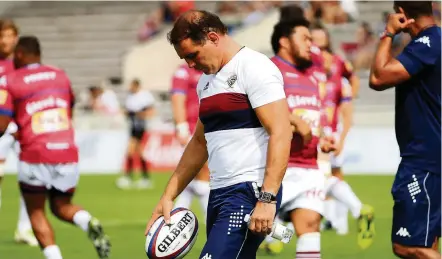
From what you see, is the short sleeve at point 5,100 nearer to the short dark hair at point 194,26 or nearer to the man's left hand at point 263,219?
the short dark hair at point 194,26

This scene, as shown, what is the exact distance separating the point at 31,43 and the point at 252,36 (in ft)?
66.5

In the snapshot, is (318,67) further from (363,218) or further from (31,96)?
(31,96)

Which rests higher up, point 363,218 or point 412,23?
point 412,23

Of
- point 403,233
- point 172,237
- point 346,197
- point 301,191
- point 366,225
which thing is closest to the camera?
point 172,237

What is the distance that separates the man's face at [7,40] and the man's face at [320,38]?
10.9 ft

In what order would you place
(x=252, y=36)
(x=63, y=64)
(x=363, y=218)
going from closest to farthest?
(x=363, y=218), (x=252, y=36), (x=63, y=64)

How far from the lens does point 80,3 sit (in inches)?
1389

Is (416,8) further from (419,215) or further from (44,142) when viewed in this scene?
(44,142)

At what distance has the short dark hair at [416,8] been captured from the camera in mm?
6777

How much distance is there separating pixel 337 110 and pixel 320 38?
3.23 ft

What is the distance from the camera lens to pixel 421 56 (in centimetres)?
666

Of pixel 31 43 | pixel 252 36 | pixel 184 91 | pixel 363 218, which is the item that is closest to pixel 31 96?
pixel 31 43

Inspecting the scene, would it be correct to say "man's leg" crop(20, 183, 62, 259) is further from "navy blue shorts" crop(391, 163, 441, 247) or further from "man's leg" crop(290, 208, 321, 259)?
"navy blue shorts" crop(391, 163, 441, 247)

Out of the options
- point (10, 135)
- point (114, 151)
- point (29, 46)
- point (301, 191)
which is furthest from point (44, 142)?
point (114, 151)
